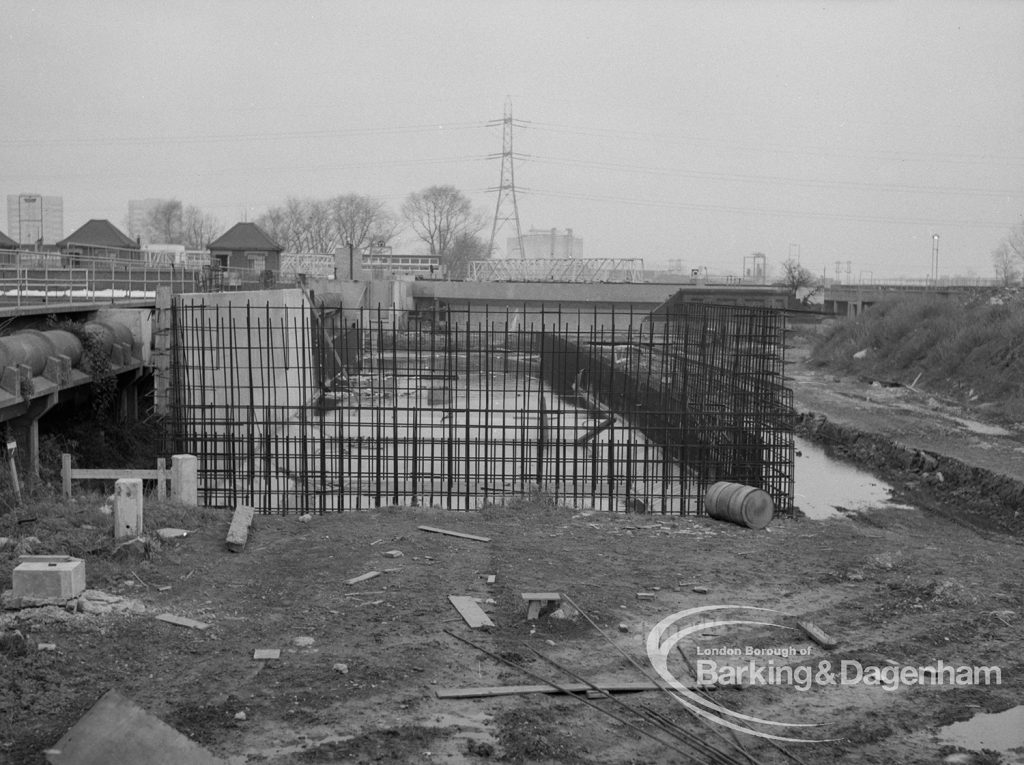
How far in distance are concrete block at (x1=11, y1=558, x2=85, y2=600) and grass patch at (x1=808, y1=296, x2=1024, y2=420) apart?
2485cm

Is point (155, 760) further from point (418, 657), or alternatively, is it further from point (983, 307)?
point (983, 307)

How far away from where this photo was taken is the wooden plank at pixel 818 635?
317 inches

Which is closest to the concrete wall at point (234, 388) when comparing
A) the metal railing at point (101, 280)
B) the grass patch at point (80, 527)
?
the metal railing at point (101, 280)

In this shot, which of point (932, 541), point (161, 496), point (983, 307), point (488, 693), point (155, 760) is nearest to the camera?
point (155, 760)

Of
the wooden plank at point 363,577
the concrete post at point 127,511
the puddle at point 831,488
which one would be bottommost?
the puddle at point 831,488

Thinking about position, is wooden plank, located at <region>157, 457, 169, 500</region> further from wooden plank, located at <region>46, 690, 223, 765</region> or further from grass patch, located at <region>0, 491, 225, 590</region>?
wooden plank, located at <region>46, 690, 223, 765</region>

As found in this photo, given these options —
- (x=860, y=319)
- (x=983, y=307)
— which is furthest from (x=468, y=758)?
(x=860, y=319)

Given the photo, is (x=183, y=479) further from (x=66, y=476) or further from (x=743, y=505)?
(x=743, y=505)

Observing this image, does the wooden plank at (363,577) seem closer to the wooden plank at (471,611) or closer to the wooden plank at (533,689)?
the wooden plank at (471,611)

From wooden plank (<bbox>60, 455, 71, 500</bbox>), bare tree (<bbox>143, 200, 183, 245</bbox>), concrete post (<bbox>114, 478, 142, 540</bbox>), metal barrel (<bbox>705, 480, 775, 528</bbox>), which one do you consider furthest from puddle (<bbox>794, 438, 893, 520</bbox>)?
bare tree (<bbox>143, 200, 183, 245</bbox>)

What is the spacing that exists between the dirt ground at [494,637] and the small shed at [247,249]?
148 feet

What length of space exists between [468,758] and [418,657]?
5.45 ft

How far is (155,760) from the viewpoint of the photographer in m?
5.67

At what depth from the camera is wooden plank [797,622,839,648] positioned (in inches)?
317
